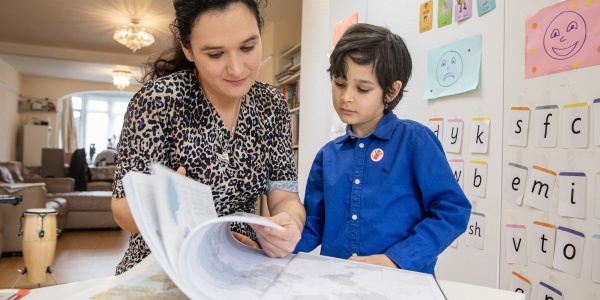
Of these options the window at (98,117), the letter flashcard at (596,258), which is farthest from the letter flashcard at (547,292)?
the window at (98,117)

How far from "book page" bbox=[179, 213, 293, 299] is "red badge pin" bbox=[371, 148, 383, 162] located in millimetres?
366

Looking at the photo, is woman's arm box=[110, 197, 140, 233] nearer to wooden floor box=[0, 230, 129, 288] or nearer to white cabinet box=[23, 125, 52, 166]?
wooden floor box=[0, 230, 129, 288]

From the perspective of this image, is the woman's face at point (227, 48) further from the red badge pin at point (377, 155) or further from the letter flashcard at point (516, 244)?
the letter flashcard at point (516, 244)

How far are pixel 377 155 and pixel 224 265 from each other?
0.51 metres

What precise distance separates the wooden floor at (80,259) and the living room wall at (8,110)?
3.74 meters

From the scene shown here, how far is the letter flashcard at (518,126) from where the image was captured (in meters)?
1.39

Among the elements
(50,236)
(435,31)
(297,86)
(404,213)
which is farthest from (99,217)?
(404,213)

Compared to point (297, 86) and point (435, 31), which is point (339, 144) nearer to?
point (435, 31)

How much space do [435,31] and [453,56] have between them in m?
0.16

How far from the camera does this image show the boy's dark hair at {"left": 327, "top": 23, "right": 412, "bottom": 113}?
0.99 meters

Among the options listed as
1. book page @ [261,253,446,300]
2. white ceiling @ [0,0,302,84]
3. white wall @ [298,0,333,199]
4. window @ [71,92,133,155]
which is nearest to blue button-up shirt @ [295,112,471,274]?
book page @ [261,253,446,300]

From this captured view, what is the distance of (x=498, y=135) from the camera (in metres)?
1.50

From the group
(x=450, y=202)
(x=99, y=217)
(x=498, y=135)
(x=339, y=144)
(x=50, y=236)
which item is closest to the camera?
(x=450, y=202)

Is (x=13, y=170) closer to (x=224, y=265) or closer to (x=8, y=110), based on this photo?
(x=8, y=110)
